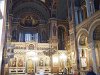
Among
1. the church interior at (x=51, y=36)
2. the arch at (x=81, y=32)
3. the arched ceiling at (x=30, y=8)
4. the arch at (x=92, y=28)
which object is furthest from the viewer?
the arched ceiling at (x=30, y=8)

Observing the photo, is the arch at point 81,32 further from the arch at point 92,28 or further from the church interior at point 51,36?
the arch at point 92,28

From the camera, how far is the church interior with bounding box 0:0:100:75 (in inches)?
635

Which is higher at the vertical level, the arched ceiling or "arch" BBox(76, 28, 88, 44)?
the arched ceiling

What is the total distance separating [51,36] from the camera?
24.2 meters

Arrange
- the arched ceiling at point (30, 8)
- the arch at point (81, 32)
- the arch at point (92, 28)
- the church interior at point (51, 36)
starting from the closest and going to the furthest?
1. the arch at point (92, 28)
2. the church interior at point (51, 36)
3. the arch at point (81, 32)
4. the arched ceiling at point (30, 8)

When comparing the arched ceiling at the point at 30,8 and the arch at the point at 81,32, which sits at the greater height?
the arched ceiling at the point at 30,8

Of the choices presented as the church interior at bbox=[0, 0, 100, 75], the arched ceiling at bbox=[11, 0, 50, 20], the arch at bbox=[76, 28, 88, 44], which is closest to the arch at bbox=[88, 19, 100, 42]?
the church interior at bbox=[0, 0, 100, 75]

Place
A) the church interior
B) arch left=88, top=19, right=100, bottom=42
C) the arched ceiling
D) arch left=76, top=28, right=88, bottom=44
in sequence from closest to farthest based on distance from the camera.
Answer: arch left=88, top=19, right=100, bottom=42 < the church interior < arch left=76, top=28, right=88, bottom=44 < the arched ceiling

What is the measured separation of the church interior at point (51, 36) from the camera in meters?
16.1

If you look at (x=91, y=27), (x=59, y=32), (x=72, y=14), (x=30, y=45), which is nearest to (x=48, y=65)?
(x=30, y=45)

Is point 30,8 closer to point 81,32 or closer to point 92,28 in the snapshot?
point 81,32

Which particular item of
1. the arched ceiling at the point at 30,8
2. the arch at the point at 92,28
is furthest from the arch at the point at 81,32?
the arched ceiling at the point at 30,8

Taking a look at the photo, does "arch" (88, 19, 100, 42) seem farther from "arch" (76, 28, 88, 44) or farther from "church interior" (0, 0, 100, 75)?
"arch" (76, 28, 88, 44)

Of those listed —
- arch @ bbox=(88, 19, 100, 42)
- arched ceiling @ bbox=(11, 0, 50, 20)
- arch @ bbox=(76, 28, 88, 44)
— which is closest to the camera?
arch @ bbox=(88, 19, 100, 42)
